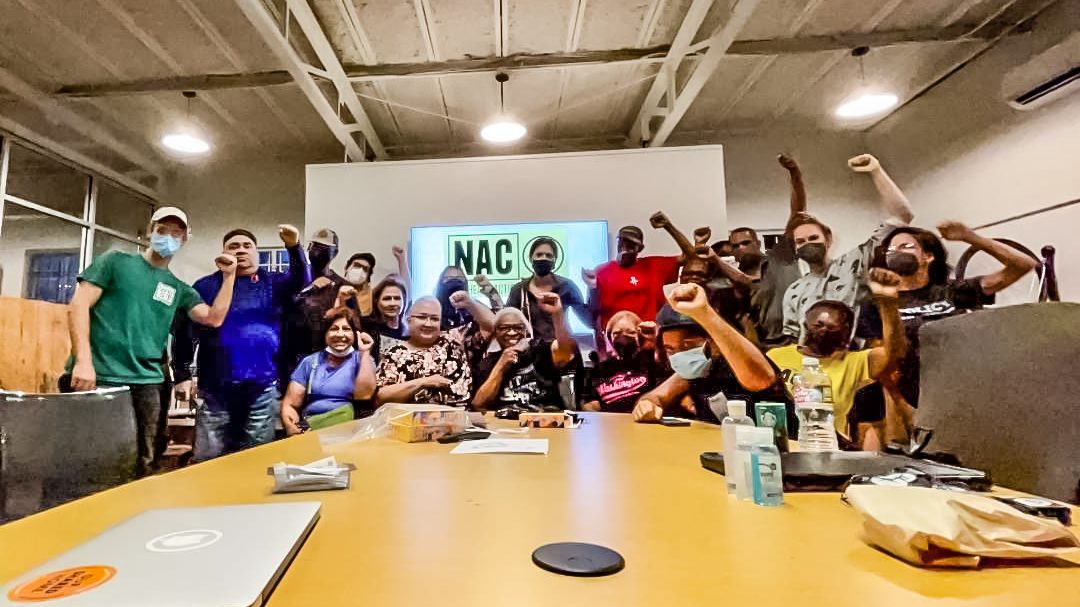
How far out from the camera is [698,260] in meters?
3.51

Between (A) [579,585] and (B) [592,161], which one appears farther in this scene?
(B) [592,161]

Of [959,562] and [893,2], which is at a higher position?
[893,2]

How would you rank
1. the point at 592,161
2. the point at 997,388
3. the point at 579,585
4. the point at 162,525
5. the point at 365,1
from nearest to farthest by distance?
the point at 579,585 < the point at 162,525 < the point at 997,388 < the point at 365,1 < the point at 592,161

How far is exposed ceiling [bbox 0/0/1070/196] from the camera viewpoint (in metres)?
3.12

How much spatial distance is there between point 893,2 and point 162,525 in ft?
13.2

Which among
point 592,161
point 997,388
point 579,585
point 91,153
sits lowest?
point 579,585

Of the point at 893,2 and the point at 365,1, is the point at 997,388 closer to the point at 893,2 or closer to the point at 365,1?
the point at 893,2

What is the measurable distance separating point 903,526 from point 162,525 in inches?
31.4

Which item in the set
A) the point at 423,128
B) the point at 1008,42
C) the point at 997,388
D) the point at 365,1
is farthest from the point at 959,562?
the point at 423,128

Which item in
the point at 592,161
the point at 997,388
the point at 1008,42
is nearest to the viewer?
the point at 997,388

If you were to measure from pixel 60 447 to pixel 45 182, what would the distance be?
434 centimetres

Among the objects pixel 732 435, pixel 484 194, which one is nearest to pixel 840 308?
pixel 484 194

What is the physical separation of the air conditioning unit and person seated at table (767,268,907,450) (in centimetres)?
119

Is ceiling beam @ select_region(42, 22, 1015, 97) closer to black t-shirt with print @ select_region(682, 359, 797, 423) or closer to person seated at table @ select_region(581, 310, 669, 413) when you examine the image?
person seated at table @ select_region(581, 310, 669, 413)
